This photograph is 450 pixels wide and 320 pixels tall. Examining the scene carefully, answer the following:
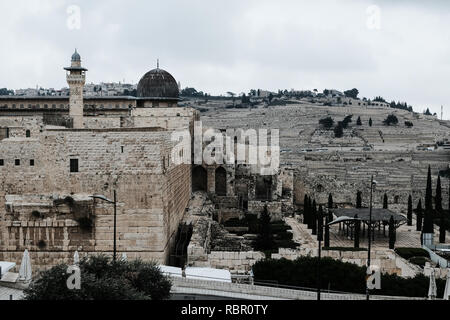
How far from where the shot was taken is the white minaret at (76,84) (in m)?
25.9

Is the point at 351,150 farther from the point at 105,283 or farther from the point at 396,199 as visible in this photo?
the point at 105,283

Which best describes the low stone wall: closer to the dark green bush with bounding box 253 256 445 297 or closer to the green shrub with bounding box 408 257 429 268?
the dark green bush with bounding box 253 256 445 297

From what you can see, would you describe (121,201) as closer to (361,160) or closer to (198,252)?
(198,252)

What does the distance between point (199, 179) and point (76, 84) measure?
11036 millimetres

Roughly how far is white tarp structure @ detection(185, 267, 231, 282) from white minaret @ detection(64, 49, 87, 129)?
459 inches

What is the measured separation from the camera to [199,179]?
117 ft

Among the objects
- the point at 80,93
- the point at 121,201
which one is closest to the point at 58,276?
the point at 121,201

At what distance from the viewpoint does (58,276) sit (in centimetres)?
1177

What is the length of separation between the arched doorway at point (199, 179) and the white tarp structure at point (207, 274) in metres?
17.2

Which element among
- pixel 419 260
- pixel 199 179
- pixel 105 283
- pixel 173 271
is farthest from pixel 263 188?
pixel 105 283

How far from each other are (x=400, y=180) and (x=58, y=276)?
3778 centimetres

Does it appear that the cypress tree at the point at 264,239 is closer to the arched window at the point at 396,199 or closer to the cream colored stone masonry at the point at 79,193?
the cream colored stone masonry at the point at 79,193

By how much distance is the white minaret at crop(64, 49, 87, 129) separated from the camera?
1021 inches

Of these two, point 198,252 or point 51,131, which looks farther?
A: point 198,252
